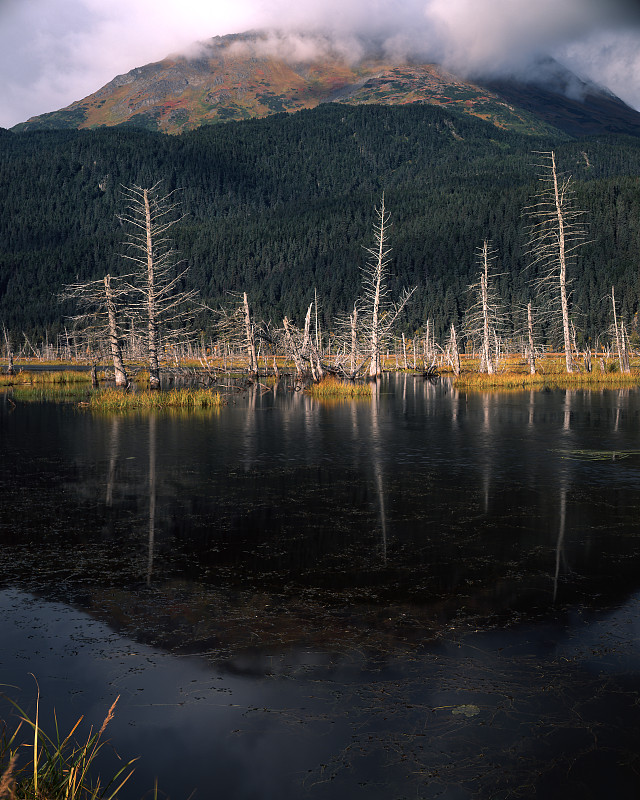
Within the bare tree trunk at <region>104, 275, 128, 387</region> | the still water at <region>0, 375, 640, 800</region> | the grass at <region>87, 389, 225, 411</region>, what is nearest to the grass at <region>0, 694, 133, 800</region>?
the still water at <region>0, 375, 640, 800</region>

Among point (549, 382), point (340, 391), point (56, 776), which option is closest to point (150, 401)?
point (340, 391)

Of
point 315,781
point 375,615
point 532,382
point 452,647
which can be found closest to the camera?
point 315,781

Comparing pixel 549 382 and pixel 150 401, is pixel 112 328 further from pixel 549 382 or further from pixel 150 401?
pixel 549 382

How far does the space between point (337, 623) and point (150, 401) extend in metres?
25.5

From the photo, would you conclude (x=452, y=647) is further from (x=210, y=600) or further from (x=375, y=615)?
(x=210, y=600)

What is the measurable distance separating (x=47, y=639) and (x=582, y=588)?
5.42 meters

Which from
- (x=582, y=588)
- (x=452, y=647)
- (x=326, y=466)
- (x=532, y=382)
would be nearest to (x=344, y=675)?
(x=452, y=647)

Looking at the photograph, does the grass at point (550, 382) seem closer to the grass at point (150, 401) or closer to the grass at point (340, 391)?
the grass at point (340, 391)

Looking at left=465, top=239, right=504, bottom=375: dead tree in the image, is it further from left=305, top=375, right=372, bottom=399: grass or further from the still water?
the still water

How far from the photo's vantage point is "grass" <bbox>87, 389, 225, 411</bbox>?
29688 mm

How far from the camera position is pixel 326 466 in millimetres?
15891

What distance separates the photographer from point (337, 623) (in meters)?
6.66

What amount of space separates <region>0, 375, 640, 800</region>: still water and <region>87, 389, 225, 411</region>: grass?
14.1 m

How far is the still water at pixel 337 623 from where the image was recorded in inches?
178
